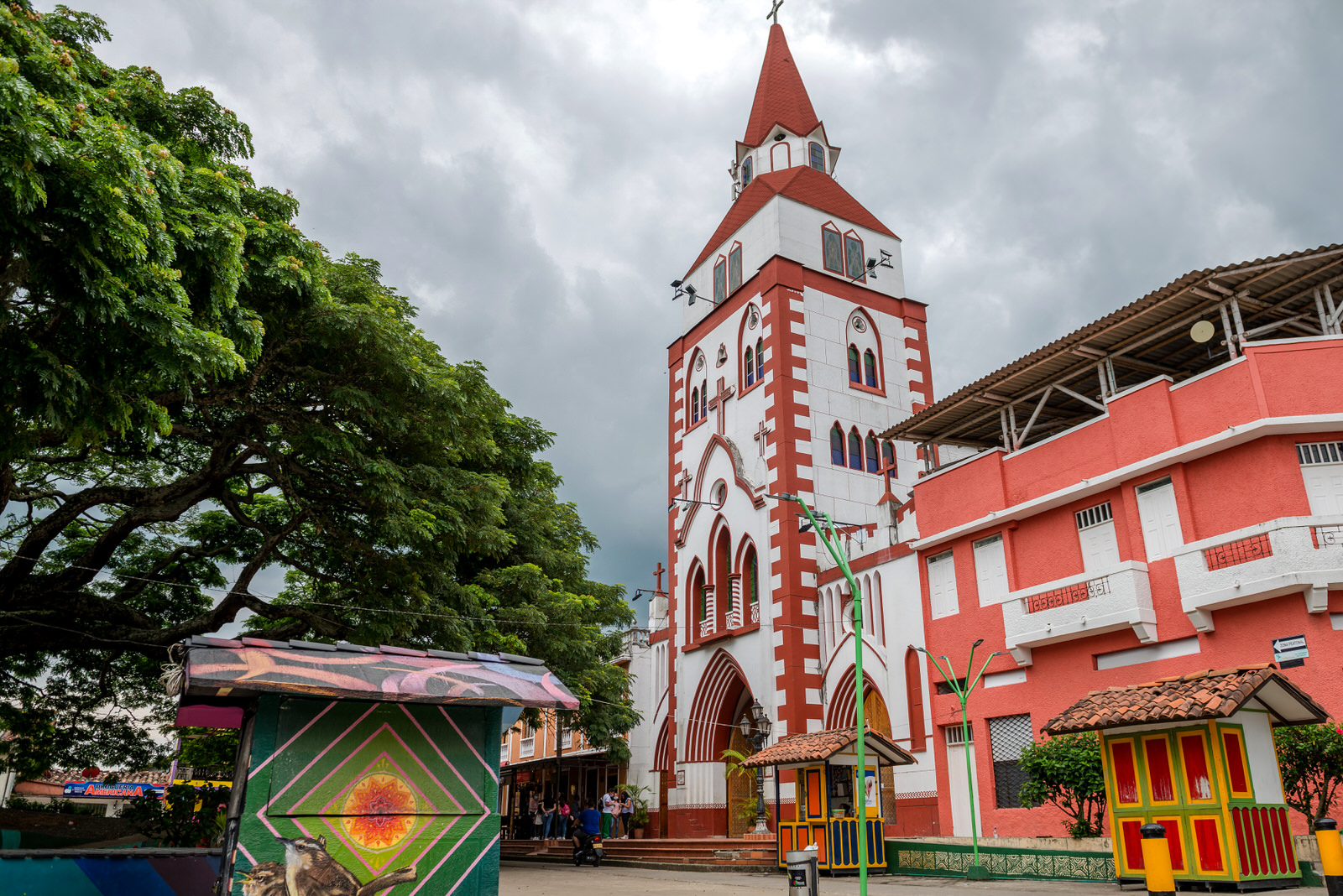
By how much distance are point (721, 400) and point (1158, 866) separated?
23.1 m

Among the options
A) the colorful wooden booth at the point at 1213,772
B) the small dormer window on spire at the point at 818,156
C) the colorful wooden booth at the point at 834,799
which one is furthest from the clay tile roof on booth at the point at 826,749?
the small dormer window on spire at the point at 818,156

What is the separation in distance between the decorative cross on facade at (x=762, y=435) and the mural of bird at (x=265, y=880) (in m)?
20.4

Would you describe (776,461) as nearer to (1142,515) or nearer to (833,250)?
(833,250)

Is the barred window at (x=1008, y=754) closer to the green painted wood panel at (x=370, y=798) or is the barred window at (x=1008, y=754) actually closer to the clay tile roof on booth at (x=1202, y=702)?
the clay tile roof on booth at (x=1202, y=702)

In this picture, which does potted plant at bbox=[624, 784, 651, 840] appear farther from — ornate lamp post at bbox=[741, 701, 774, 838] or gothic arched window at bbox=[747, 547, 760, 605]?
gothic arched window at bbox=[747, 547, 760, 605]

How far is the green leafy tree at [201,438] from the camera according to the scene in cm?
838

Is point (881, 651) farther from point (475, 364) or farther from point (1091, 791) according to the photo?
point (475, 364)

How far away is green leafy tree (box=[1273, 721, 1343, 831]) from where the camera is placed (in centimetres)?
1170

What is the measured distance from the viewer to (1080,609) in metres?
16.7

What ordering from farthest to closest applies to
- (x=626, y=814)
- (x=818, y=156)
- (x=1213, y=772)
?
(x=818, y=156) < (x=626, y=814) < (x=1213, y=772)

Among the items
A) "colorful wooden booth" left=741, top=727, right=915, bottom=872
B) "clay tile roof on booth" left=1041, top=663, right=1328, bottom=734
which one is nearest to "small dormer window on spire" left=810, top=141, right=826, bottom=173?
"colorful wooden booth" left=741, top=727, right=915, bottom=872

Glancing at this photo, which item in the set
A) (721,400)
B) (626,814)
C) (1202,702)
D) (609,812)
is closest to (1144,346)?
(1202,702)

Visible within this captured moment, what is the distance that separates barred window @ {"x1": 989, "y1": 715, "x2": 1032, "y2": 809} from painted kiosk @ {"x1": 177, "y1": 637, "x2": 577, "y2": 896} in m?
11.8

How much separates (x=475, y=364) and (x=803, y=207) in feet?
50.8
